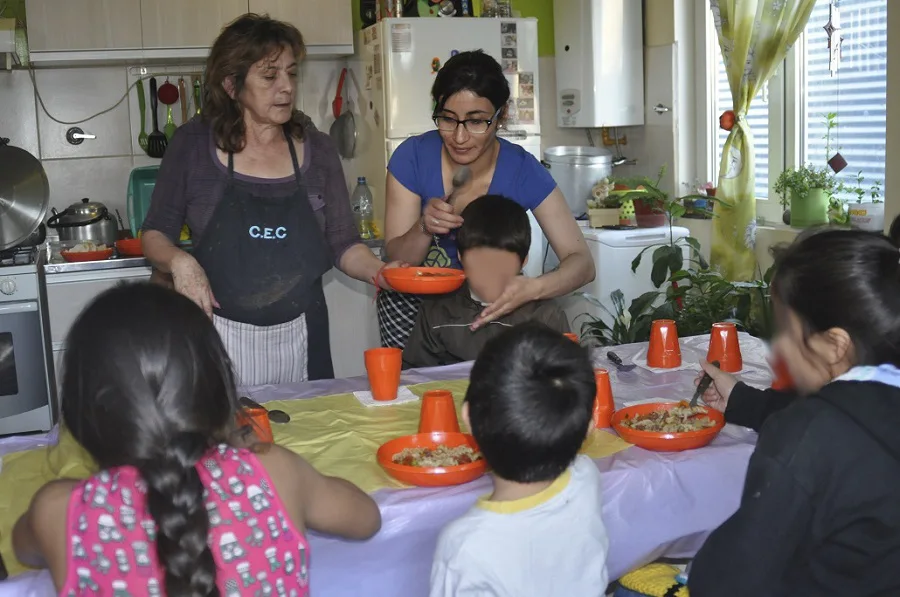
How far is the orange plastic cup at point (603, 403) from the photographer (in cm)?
172

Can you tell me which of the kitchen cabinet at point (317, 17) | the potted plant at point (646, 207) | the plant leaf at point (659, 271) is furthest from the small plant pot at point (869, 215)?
the kitchen cabinet at point (317, 17)

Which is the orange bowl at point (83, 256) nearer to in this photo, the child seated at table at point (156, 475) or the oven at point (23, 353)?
the oven at point (23, 353)

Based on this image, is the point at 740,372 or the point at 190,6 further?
the point at 190,6

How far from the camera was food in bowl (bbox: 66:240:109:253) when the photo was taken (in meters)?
3.56

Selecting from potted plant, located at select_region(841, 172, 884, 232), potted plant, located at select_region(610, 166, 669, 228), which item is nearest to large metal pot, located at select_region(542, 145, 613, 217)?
potted plant, located at select_region(610, 166, 669, 228)

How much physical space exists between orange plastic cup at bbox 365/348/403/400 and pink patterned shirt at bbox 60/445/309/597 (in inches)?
28.5

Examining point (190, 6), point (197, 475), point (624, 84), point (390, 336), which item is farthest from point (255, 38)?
point (624, 84)

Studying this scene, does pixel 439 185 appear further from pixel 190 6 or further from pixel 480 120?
pixel 190 6

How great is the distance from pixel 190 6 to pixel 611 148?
81.3 inches

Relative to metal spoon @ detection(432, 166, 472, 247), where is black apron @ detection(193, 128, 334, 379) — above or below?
below

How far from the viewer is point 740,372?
2.04 metres

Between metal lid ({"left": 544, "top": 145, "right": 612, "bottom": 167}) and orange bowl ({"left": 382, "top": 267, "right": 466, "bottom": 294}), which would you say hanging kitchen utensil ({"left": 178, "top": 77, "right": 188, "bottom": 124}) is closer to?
metal lid ({"left": 544, "top": 145, "right": 612, "bottom": 167})

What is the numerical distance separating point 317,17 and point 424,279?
2298 millimetres

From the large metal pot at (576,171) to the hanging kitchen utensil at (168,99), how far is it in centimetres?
162
